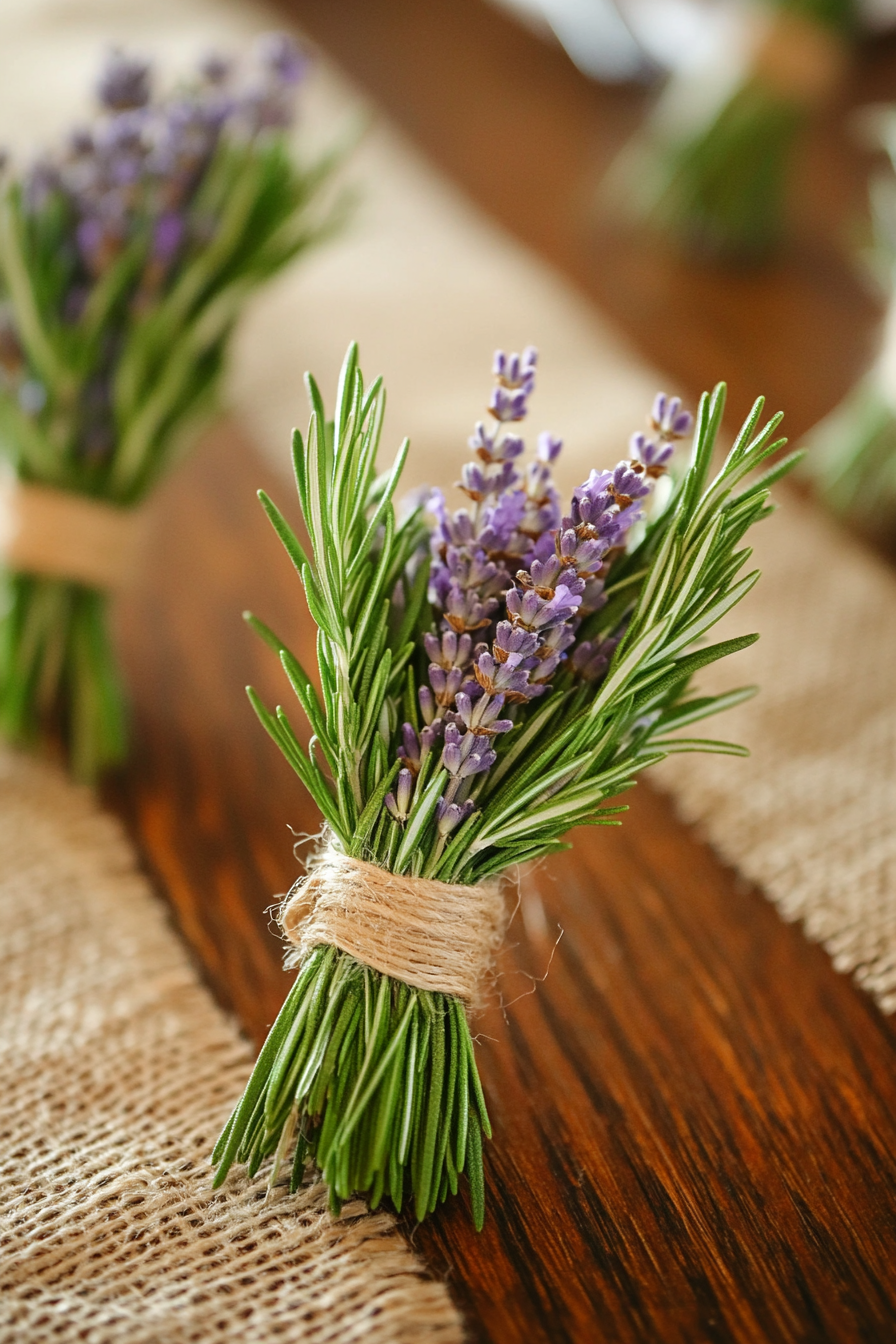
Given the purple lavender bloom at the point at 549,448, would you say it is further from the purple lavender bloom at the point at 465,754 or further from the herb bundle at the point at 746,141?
the herb bundle at the point at 746,141

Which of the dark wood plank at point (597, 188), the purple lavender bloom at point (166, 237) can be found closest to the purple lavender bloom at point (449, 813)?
the purple lavender bloom at point (166, 237)

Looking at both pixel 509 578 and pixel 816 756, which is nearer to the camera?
pixel 509 578

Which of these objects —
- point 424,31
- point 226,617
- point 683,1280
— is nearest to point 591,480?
point 683,1280

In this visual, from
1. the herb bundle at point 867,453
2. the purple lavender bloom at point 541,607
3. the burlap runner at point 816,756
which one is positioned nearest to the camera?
the purple lavender bloom at point 541,607

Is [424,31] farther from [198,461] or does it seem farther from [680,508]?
[680,508]

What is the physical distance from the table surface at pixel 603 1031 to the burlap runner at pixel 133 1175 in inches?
1.1

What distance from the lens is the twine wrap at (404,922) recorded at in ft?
1.48

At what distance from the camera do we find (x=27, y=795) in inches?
27.4

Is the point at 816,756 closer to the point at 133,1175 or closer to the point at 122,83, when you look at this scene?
the point at 133,1175

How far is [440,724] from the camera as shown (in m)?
0.45

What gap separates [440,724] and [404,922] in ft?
0.25

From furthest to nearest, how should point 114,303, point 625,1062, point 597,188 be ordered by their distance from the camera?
1. point 597,188
2. point 114,303
3. point 625,1062

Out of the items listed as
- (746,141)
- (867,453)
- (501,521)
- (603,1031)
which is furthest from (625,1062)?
(746,141)

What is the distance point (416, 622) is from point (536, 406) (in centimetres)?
56
